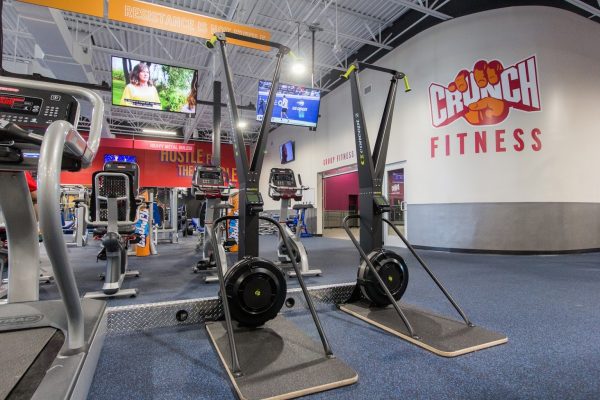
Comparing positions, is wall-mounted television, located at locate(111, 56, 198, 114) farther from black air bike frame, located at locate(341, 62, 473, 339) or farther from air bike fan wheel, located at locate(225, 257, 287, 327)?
air bike fan wheel, located at locate(225, 257, 287, 327)

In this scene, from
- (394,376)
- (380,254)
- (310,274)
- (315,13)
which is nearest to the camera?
(394,376)

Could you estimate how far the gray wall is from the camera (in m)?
6.15

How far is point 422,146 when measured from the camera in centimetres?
737

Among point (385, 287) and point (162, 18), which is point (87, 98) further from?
point (162, 18)

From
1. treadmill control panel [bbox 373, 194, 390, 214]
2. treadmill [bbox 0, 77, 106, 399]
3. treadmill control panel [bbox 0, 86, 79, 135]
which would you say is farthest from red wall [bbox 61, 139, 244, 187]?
treadmill control panel [bbox 0, 86, 79, 135]

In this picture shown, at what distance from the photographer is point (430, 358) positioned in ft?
6.19

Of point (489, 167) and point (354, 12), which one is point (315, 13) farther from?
point (489, 167)

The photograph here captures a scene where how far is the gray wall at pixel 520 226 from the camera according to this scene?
615 centimetres

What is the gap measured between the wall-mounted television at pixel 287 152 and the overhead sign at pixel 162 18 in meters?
7.59

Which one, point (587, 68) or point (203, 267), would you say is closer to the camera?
point (203, 267)

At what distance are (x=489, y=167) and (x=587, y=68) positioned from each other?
2867mm

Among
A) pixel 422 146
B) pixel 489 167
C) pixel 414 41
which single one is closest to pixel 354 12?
pixel 414 41

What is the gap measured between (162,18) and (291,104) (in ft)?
11.0

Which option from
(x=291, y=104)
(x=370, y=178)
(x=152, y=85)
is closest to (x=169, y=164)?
(x=152, y=85)
